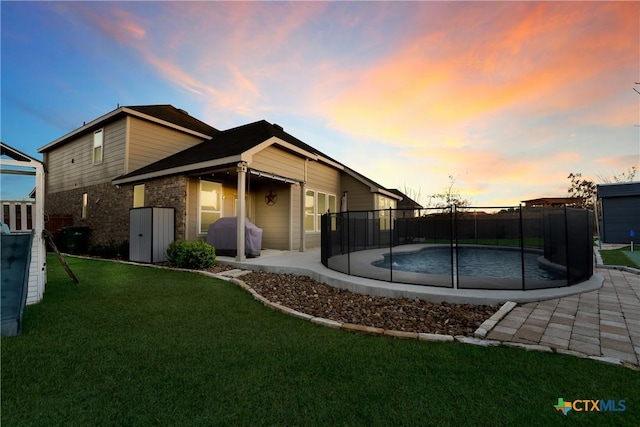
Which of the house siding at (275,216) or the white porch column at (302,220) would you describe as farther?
the house siding at (275,216)

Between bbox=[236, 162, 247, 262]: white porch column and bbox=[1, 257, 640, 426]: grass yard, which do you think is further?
bbox=[236, 162, 247, 262]: white porch column

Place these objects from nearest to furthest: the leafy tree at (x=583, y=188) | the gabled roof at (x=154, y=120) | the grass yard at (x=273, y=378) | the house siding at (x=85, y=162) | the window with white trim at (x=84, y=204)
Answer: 1. the grass yard at (x=273, y=378)
2. the gabled roof at (x=154, y=120)
3. the house siding at (x=85, y=162)
4. the window with white trim at (x=84, y=204)
5. the leafy tree at (x=583, y=188)

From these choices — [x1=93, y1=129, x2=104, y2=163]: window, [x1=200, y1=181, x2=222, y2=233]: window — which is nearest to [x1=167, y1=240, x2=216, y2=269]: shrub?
[x1=200, y1=181, x2=222, y2=233]: window

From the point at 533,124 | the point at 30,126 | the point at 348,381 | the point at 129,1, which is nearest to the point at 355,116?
the point at 533,124

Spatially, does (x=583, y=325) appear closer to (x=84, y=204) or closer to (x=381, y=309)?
Result: (x=381, y=309)

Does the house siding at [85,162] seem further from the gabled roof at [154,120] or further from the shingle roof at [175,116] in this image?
the shingle roof at [175,116]

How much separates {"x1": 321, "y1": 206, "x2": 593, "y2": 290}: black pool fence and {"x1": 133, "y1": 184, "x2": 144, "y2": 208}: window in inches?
298

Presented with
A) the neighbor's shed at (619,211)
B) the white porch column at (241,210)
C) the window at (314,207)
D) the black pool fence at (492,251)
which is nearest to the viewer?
the black pool fence at (492,251)

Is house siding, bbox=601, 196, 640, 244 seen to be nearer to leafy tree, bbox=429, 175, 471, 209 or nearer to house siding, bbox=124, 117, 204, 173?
leafy tree, bbox=429, 175, 471, 209

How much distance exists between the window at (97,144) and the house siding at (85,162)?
0.92 ft

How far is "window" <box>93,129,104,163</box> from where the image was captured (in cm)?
1222

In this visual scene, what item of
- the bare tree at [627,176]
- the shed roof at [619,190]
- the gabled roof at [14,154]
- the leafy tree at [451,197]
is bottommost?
the gabled roof at [14,154]

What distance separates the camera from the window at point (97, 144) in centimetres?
1222

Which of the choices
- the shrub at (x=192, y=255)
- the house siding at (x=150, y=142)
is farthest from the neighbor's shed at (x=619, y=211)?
the house siding at (x=150, y=142)
